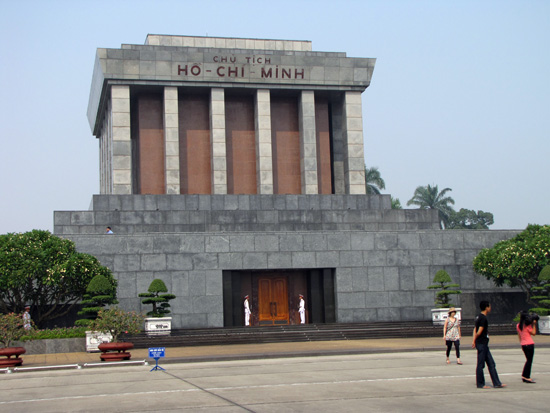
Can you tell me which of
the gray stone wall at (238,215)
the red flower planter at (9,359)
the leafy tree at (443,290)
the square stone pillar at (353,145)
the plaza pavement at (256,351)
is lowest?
the plaza pavement at (256,351)

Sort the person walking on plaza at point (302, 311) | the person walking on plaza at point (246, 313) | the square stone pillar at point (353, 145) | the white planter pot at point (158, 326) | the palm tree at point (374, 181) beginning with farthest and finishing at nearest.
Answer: the palm tree at point (374, 181)
the square stone pillar at point (353, 145)
the person walking on plaza at point (302, 311)
the person walking on plaza at point (246, 313)
the white planter pot at point (158, 326)

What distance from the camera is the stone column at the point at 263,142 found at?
40.8 m

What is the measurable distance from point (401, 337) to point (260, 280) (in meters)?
7.63

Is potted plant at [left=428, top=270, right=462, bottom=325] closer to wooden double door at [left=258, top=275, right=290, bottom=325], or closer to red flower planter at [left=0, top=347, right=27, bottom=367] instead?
wooden double door at [left=258, top=275, right=290, bottom=325]

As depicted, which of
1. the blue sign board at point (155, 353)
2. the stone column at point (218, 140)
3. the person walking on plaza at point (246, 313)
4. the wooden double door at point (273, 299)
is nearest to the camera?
the blue sign board at point (155, 353)

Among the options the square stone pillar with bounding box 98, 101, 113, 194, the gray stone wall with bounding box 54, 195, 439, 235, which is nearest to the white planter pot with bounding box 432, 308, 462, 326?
the gray stone wall with bounding box 54, 195, 439, 235

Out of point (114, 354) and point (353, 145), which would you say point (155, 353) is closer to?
point (114, 354)

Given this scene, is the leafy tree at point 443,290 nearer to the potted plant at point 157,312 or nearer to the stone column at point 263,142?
the stone column at point 263,142

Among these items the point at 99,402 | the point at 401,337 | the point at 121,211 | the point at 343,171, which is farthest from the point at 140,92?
the point at 99,402

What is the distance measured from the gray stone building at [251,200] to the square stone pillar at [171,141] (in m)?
0.08

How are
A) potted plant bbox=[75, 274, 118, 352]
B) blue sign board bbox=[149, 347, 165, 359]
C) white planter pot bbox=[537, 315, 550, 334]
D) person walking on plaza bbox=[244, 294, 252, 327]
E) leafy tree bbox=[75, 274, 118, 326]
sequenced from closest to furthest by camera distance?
blue sign board bbox=[149, 347, 165, 359] < potted plant bbox=[75, 274, 118, 352] < leafy tree bbox=[75, 274, 118, 326] < white planter pot bbox=[537, 315, 550, 334] < person walking on plaza bbox=[244, 294, 252, 327]

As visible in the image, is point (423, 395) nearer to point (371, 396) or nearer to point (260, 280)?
point (371, 396)

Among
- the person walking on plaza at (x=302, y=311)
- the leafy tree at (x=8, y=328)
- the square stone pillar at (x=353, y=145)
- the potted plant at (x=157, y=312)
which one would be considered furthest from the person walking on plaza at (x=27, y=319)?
the square stone pillar at (x=353, y=145)

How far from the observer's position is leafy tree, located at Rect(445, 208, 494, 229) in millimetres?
95738
